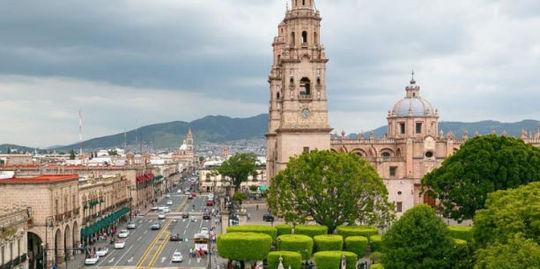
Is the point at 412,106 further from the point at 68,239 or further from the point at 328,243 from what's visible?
the point at 68,239

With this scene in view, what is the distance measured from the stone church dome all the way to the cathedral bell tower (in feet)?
87.2

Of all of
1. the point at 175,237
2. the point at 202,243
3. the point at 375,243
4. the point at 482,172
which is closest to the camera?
the point at 375,243

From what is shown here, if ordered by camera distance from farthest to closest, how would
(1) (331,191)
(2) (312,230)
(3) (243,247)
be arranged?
(1) (331,191)
(2) (312,230)
(3) (243,247)

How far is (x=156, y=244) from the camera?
7550 centimetres

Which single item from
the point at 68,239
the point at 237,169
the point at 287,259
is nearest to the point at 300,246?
the point at 287,259

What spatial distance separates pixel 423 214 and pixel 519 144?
1100 inches

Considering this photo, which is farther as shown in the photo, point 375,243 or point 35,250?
point 35,250

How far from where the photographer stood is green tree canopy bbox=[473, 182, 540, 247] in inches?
1550

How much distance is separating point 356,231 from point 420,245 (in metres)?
20.1

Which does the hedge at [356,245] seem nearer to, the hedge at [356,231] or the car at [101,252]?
the hedge at [356,231]

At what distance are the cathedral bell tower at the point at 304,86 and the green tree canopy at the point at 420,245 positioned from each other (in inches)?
1424

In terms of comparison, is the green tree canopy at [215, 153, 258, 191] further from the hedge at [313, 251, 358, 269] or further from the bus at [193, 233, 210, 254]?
the hedge at [313, 251, 358, 269]

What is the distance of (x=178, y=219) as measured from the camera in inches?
4156

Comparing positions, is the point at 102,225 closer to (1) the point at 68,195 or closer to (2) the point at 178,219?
(1) the point at 68,195
